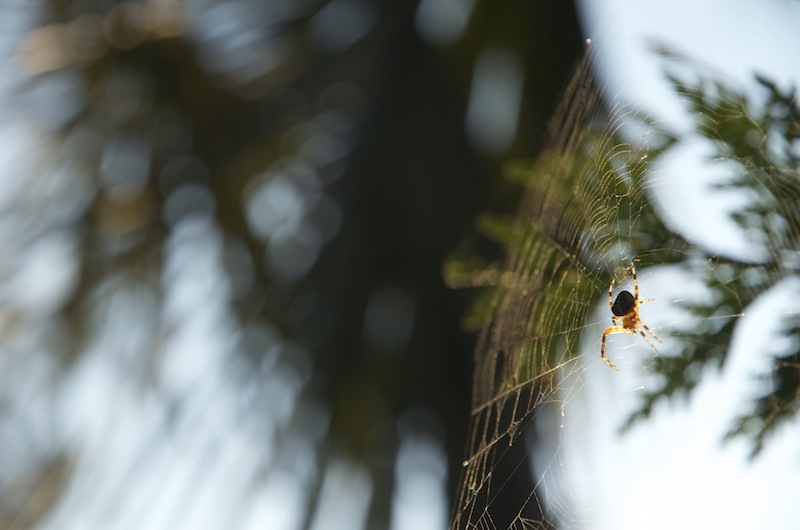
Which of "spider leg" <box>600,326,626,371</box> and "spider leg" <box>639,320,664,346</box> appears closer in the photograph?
"spider leg" <box>639,320,664,346</box>

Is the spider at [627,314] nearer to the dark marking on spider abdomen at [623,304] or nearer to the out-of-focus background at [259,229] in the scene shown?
the dark marking on spider abdomen at [623,304]

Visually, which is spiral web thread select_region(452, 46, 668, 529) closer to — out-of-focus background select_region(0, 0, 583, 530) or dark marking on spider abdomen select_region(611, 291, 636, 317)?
dark marking on spider abdomen select_region(611, 291, 636, 317)

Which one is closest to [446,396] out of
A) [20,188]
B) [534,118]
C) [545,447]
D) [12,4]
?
[545,447]

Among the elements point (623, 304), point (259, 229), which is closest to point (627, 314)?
point (623, 304)

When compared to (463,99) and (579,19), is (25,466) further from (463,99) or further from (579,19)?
(579,19)

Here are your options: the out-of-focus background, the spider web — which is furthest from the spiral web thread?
the out-of-focus background
